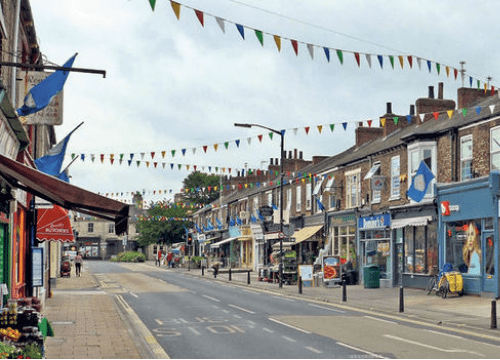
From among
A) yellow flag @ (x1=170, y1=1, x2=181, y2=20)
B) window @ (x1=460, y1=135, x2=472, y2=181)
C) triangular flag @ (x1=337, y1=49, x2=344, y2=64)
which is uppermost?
triangular flag @ (x1=337, y1=49, x2=344, y2=64)

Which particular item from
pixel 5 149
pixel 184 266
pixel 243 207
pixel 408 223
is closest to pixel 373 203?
pixel 408 223

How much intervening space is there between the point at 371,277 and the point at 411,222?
3748mm

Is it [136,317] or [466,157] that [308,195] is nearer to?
[466,157]

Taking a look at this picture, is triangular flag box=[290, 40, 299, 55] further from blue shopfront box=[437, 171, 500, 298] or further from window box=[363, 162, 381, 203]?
window box=[363, 162, 381, 203]

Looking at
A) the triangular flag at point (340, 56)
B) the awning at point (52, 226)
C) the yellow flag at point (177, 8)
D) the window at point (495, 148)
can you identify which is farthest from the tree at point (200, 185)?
the yellow flag at point (177, 8)

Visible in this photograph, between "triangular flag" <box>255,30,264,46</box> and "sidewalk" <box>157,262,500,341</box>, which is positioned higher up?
"triangular flag" <box>255,30,264,46</box>

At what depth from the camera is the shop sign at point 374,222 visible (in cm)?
3631

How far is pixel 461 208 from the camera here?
2972 centimetres

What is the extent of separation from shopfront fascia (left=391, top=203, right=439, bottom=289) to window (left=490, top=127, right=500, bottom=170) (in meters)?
4.93

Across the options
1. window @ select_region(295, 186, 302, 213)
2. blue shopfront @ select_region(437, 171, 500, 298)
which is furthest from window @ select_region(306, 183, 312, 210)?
blue shopfront @ select_region(437, 171, 500, 298)

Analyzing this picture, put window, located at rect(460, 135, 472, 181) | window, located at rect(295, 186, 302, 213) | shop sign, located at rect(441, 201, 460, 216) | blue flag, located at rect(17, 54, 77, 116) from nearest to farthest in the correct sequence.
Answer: blue flag, located at rect(17, 54, 77, 116) → window, located at rect(460, 135, 472, 181) → shop sign, located at rect(441, 201, 460, 216) → window, located at rect(295, 186, 302, 213)

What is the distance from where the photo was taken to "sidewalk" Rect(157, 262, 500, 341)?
18703mm

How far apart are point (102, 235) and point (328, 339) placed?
12156cm

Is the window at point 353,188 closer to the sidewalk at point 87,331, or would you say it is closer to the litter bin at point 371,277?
the litter bin at point 371,277
